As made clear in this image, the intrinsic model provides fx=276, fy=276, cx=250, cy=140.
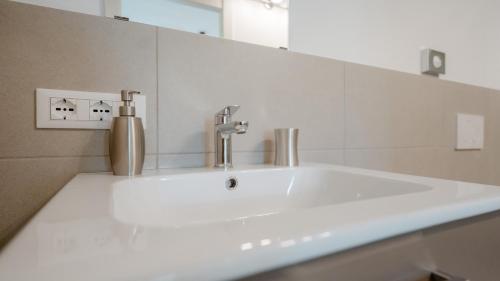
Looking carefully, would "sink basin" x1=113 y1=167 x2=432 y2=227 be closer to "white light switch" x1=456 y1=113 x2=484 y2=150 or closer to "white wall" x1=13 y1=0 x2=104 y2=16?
"white wall" x1=13 y1=0 x2=104 y2=16

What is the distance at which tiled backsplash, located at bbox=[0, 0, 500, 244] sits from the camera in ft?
1.86

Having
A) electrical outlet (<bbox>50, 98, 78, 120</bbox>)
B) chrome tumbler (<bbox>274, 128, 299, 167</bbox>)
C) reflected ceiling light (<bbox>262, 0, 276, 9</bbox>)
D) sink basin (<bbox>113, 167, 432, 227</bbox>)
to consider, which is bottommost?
sink basin (<bbox>113, 167, 432, 227</bbox>)

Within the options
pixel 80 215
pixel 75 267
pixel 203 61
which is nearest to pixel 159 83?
pixel 203 61

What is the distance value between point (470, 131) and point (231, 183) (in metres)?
1.38

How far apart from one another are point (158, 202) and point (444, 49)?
5.01 ft

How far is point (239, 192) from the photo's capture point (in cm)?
64

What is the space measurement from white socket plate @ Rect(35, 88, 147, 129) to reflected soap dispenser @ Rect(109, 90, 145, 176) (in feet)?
0.26

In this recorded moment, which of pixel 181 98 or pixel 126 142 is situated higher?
pixel 181 98

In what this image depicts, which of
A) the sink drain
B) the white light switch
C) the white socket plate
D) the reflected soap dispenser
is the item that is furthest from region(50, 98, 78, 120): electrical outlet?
the white light switch

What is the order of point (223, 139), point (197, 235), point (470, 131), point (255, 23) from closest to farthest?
1. point (197, 235)
2. point (223, 139)
3. point (255, 23)
4. point (470, 131)

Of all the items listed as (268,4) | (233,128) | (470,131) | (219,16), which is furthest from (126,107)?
(470,131)

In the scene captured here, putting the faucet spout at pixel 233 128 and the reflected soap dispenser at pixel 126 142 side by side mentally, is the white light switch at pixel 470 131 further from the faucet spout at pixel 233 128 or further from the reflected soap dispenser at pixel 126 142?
the reflected soap dispenser at pixel 126 142

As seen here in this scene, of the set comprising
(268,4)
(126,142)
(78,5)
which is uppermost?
(268,4)

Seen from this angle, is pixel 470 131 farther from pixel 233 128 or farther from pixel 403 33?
pixel 233 128
